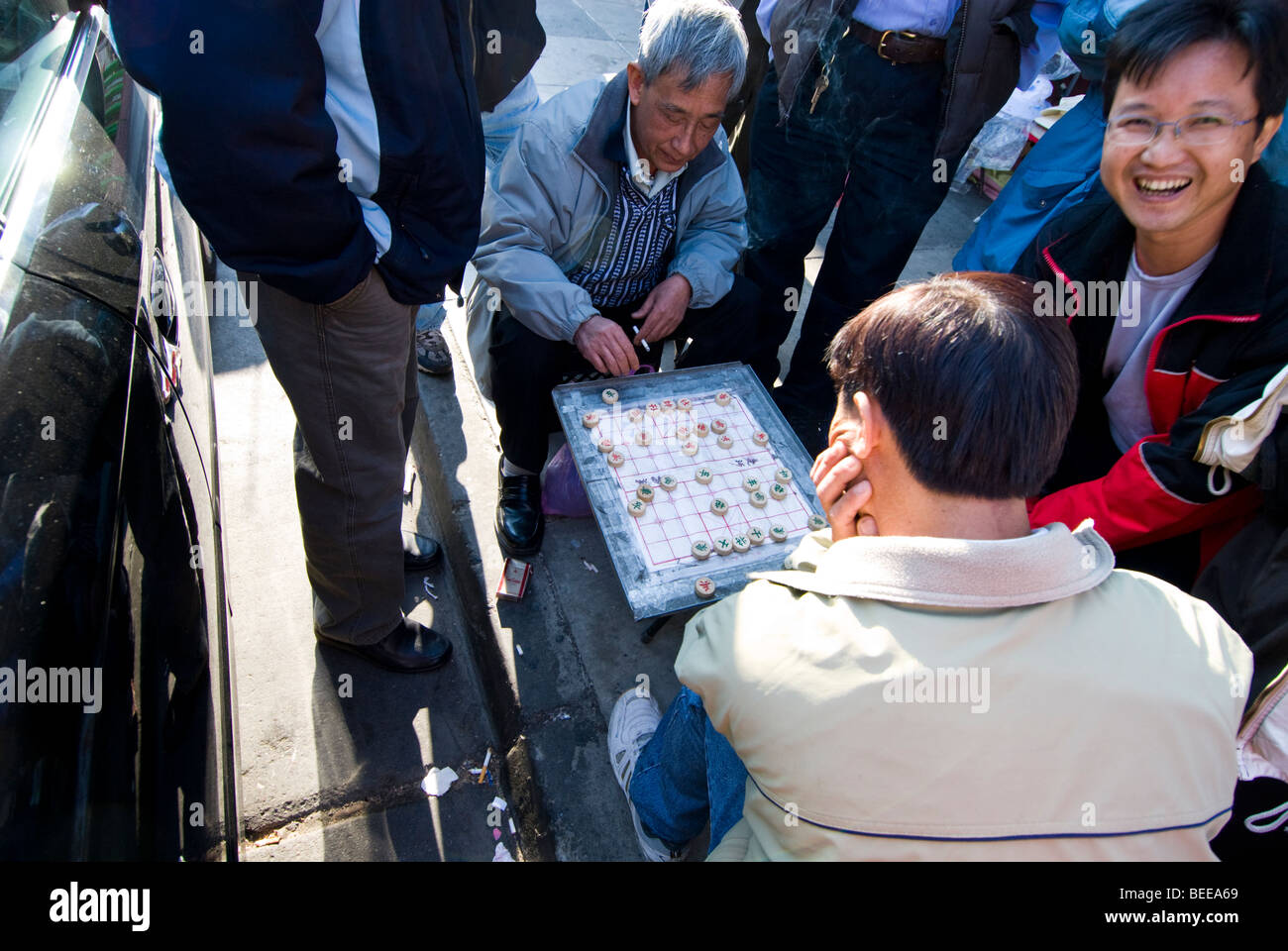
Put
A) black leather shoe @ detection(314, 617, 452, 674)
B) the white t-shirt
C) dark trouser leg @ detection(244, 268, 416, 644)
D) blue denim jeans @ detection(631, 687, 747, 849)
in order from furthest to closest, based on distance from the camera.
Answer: black leather shoe @ detection(314, 617, 452, 674) < the white t-shirt < dark trouser leg @ detection(244, 268, 416, 644) < blue denim jeans @ detection(631, 687, 747, 849)

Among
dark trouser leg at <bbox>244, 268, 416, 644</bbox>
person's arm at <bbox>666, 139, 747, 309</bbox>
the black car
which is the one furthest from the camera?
person's arm at <bbox>666, 139, 747, 309</bbox>

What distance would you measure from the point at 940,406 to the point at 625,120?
1599 mm

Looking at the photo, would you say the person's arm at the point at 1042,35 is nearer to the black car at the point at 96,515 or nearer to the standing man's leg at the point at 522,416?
the standing man's leg at the point at 522,416

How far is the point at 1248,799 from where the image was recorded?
1.54 m

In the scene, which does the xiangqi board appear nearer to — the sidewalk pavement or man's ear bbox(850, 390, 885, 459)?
the sidewalk pavement

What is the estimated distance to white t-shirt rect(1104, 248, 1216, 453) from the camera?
1.99 metres

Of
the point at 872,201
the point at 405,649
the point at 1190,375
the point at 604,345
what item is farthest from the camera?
the point at 872,201

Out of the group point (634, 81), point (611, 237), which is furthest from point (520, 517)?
point (634, 81)

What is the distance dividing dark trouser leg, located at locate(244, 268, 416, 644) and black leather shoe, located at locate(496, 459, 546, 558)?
0.52 m

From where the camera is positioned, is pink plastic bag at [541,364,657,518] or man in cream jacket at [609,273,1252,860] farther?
pink plastic bag at [541,364,657,518]

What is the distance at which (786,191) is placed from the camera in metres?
3.09

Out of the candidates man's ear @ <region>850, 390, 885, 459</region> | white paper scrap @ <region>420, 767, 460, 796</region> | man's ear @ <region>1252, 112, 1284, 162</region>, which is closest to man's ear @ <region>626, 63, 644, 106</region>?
man's ear @ <region>850, 390, 885, 459</region>

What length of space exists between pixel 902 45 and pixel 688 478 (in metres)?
1.75

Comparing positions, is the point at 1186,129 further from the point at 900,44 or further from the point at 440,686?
the point at 440,686
